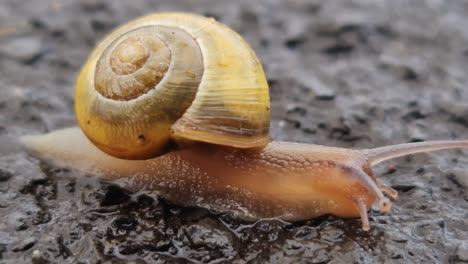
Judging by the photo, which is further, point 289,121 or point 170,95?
point 289,121

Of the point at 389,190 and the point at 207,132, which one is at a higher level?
the point at 207,132

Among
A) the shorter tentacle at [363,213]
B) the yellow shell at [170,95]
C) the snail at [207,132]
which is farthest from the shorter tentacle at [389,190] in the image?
the yellow shell at [170,95]

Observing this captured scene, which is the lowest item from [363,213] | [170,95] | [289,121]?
[363,213]

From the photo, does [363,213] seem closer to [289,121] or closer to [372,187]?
[372,187]

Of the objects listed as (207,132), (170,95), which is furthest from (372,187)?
(170,95)

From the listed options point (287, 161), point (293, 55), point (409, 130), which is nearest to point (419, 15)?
point (293, 55)

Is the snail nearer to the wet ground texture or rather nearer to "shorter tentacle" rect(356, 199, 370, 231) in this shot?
"shorter tentacle" rect(356, 199, 370, 231)

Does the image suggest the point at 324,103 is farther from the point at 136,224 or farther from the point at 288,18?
the point at 136,224

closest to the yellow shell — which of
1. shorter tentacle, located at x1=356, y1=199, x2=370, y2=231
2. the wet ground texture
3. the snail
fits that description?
the snail
